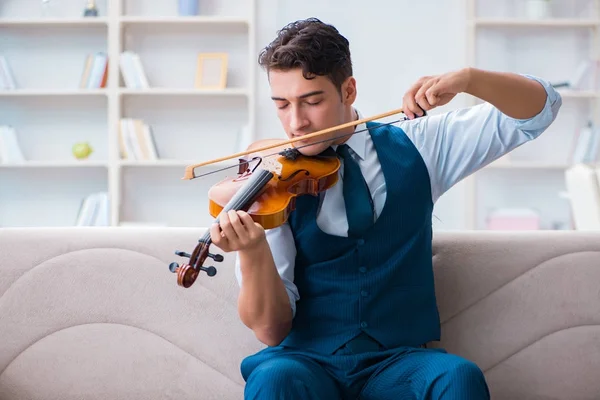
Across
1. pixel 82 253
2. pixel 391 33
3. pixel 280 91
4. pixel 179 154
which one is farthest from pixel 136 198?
pixel 280 91

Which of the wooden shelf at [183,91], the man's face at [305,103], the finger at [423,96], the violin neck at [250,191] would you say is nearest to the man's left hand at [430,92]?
the finger at [423,96]

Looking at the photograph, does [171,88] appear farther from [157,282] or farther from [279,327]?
[279,327]

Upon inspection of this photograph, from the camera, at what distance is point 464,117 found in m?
1.64

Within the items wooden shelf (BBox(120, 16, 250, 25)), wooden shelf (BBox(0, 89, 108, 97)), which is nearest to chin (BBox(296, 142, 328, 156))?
wooden shelf (BBox(120, 16, 250, 25))

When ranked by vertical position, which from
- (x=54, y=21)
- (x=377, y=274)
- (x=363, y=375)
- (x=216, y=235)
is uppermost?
(x=54, y=21)

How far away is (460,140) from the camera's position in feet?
5.29

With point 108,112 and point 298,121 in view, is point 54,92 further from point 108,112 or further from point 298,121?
point 298,121

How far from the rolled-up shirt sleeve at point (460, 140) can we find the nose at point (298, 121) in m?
0.25

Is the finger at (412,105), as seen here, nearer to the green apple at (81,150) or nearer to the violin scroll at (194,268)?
the violin scroll at (194,268)

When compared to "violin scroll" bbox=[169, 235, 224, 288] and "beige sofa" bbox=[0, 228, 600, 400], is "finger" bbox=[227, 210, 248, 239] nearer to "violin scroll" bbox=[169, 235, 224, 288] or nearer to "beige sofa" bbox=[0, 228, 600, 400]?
"violin scroll" bbox=[169, 235, 224, 288]

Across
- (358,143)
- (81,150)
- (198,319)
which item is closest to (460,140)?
(358,143)

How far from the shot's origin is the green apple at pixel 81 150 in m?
4.98

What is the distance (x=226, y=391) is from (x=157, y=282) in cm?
29

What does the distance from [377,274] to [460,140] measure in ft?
1.12
